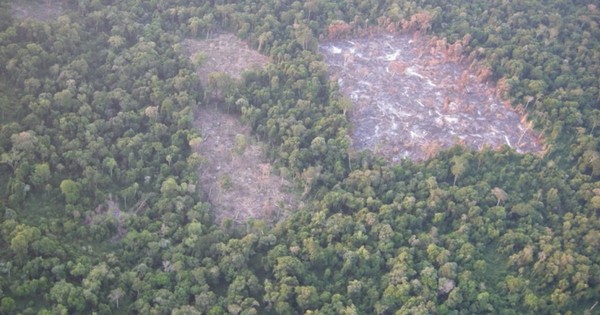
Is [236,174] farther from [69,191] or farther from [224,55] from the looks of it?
[224,55]

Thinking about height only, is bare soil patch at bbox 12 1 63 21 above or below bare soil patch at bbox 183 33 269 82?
above

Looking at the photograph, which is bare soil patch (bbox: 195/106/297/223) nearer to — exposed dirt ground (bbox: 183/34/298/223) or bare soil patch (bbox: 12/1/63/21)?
exposed dirt ground (bbox: 183/34/298/223)

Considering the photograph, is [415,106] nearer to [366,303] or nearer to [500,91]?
[500,91]

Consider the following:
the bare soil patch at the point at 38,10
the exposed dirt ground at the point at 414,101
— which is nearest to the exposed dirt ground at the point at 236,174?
the exposed dirt ground at the point at 414,101

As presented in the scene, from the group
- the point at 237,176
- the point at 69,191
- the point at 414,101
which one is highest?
the point at 414,101

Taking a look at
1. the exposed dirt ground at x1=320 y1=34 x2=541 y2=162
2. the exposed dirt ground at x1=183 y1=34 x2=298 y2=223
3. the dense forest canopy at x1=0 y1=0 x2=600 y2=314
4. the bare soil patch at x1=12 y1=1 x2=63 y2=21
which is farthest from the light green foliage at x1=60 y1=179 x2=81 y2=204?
the exposed dirt ground at x1=320 y1=34 x2=541 y2=162

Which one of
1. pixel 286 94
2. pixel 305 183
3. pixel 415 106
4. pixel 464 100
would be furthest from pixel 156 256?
pixel 464 100

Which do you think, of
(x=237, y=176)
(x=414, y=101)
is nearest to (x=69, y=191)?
(x=237, y=176)
